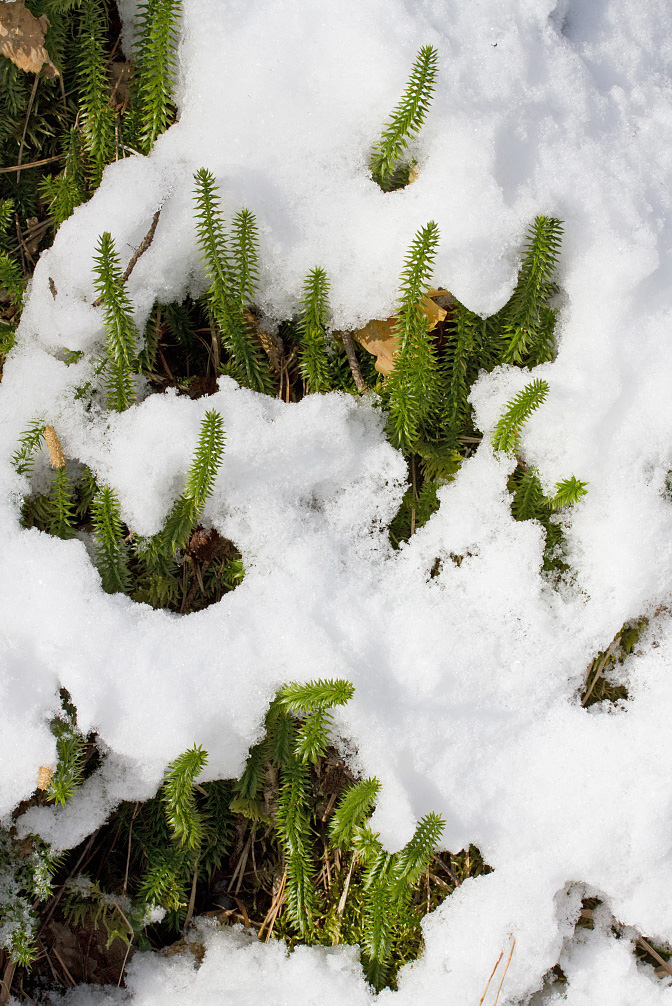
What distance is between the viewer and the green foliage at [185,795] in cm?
231

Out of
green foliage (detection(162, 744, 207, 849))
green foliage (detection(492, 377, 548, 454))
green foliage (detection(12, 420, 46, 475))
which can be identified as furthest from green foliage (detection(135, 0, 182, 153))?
green foliage (detection(162, 744, 207, 849))

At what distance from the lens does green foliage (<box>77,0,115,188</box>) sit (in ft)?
8.18

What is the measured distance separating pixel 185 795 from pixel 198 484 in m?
1.05

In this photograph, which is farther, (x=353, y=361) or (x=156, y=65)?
(x=353, y=361)

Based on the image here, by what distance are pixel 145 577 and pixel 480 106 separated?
2.08 meters

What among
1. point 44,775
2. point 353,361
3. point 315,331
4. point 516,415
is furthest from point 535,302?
point 44,775

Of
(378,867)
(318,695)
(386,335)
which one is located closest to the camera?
(318,695)

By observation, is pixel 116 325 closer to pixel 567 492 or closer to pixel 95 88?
pixel 95 88

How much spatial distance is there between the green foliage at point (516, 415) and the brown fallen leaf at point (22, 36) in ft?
6.76

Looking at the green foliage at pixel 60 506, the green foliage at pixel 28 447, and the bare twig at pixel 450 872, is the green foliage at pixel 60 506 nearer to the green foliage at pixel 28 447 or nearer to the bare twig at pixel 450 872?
the green foliage at pixel 28 447

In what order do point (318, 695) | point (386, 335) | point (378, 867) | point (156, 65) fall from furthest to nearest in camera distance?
point (386, 335) < point (378, 867) < point (156, 65) < point (318, 695)

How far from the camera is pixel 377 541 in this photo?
2650 millimetres

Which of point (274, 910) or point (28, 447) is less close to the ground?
point (28, 447)

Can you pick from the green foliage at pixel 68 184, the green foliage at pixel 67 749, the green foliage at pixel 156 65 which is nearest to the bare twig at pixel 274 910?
the green foliage at pixel 67 749
